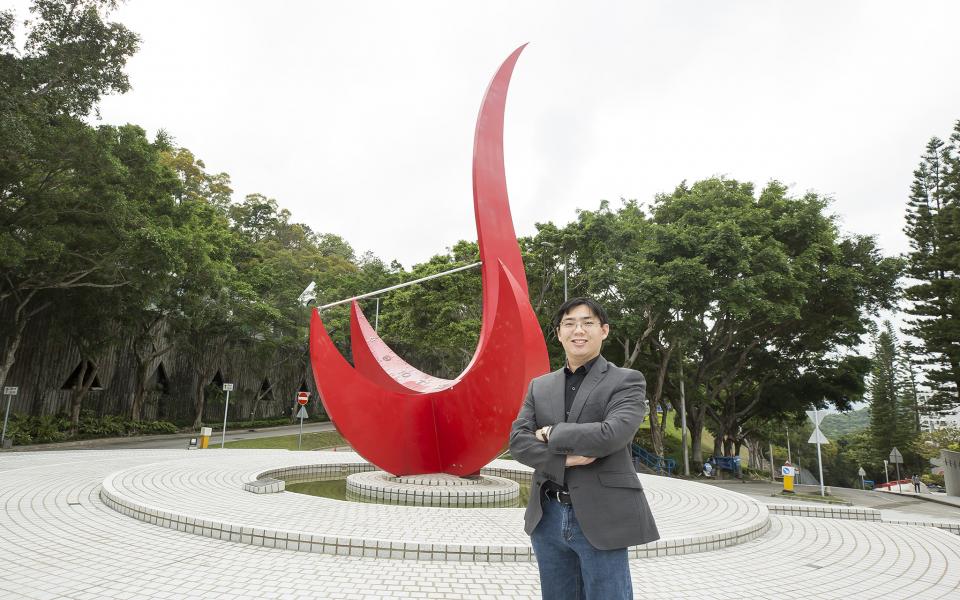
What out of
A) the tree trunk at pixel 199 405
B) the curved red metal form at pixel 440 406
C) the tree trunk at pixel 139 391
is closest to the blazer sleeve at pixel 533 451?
the curved red metal form at pixel 440 406

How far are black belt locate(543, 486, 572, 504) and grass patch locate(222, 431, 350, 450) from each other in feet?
67.0

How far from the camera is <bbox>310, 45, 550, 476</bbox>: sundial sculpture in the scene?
292 inches

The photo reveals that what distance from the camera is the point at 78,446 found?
18016mm

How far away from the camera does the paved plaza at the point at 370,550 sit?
4.11 m

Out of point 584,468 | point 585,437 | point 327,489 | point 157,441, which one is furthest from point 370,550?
point 157,441

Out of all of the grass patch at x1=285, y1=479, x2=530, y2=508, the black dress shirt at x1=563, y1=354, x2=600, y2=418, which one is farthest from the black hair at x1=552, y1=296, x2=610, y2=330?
the grass patch at x1=285, y1=479, x2=530, y2=508

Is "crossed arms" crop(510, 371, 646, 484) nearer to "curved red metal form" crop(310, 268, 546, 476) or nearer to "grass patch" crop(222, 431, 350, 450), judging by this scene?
"curved red metal form" crop(310, 268, 546, 476)

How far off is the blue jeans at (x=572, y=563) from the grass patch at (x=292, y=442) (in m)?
20.4

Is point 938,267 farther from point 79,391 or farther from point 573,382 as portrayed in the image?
point 79,391

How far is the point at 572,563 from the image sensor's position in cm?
207

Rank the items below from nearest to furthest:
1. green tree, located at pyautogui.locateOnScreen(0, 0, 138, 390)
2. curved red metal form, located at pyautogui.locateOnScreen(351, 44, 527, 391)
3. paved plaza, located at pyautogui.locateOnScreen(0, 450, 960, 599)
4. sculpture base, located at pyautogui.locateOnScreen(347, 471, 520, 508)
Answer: paved plaza, located at pyautogui.locateOnScreen(0, 450, 960, 599)
sculpture base, located at pyautogui.locateOnScreen(347, 471, 520, 508)
curved red metal form, located at pyautogui.locateOnScreen(351, 44, 527, 391)
green tree, located at pyautogui.locateOnScreen(0, 0, 138, 390)

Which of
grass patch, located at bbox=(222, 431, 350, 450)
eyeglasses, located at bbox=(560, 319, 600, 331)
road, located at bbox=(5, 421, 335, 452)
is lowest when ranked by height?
grass patch, located at bbox=(222, 431, 350, 450)

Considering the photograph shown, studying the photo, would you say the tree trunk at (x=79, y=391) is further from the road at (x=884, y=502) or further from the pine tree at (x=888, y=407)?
the pine tree at (x=888, y=407)

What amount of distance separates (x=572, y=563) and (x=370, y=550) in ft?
11.4
